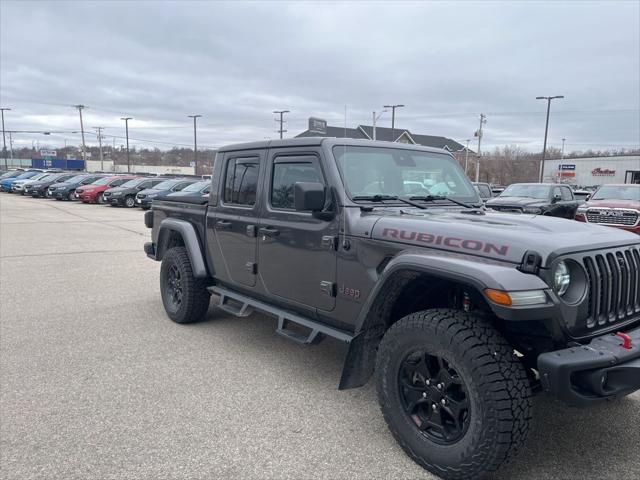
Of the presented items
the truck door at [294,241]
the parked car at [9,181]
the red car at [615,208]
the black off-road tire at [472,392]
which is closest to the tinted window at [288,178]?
the truck door at [294,241]

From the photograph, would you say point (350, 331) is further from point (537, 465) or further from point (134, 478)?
point (134, 478)

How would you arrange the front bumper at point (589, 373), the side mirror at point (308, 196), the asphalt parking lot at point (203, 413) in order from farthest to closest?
the side mirror at point (308, 196) → the asphalt parking lot at point (203, 413) → the front bumper at point (589, 373)

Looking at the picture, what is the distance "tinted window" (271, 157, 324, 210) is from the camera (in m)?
3.92

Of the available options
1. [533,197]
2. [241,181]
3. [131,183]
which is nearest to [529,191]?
[533,197]

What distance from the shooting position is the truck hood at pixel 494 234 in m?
2.63

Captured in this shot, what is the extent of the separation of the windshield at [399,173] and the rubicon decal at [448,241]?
602 millimetres

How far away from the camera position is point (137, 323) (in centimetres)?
558

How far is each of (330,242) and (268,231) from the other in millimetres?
776

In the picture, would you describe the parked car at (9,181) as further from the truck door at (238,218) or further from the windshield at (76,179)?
the truck door at (238,218)

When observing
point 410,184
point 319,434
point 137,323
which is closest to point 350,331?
point 319,434

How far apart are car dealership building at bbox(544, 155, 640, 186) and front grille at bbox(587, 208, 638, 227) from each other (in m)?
49.1

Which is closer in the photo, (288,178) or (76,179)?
(288,178)

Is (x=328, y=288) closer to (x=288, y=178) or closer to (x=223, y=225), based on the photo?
(x=288, y=178)

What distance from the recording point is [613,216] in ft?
37.5
